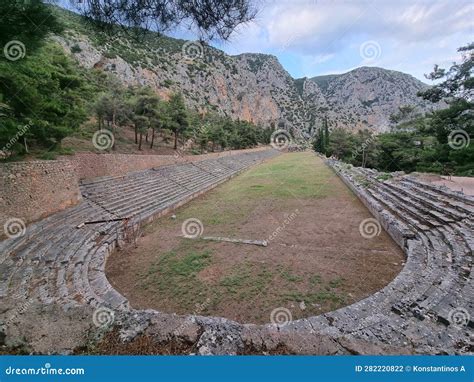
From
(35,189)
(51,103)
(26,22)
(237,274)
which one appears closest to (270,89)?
(51,103)

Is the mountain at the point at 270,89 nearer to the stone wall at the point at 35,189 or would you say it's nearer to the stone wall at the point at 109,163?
the stone wall at the point at 109,163

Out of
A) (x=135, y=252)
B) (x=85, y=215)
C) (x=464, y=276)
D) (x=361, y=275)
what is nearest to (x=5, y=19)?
(x=135, y=252)

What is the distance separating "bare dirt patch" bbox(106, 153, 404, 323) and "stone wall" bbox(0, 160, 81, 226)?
3.07m

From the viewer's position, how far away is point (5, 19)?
3.63m

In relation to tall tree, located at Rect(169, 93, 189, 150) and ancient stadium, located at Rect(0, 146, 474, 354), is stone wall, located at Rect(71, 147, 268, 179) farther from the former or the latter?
tall tree, located at Rect(169, 93, 189, 150)

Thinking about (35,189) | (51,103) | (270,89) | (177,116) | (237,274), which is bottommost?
(237,274)

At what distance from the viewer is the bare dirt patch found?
4941 millimetres

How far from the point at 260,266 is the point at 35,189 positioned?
24.6 feet

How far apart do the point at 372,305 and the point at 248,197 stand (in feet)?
33.8

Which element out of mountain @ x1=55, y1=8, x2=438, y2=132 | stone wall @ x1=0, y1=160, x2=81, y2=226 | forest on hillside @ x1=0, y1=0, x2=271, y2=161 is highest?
mountain @ x1=55, y1=8, x2=438, y2=132

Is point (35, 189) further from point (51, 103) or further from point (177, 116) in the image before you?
point (177, 116)

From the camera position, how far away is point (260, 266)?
6.27m

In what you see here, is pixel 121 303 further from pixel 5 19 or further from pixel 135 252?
pixel 5 19

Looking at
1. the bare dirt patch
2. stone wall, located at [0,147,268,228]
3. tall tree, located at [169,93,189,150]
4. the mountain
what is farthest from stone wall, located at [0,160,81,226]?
the mountain
